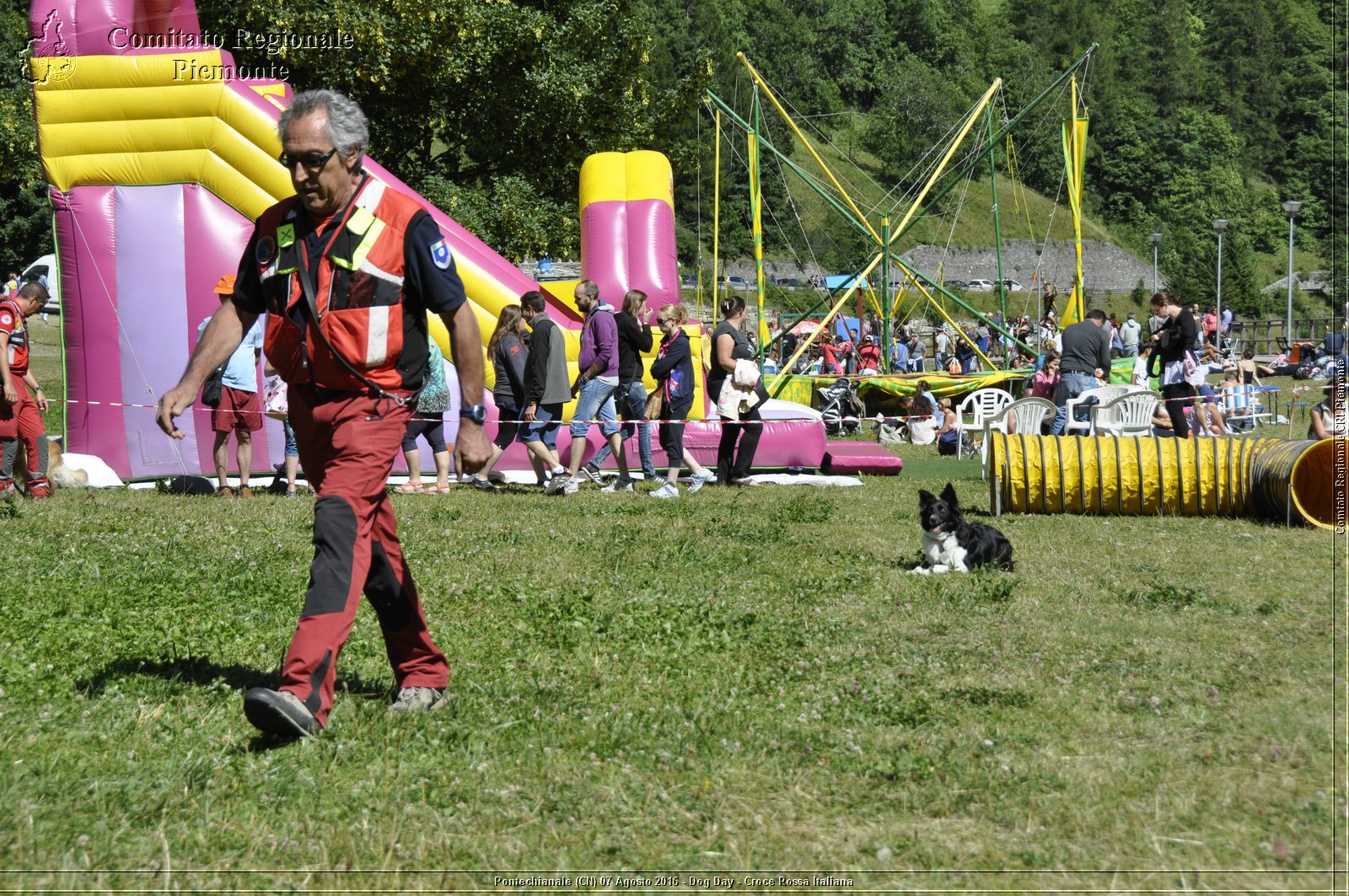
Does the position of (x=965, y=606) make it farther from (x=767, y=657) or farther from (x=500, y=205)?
(x=500, y=205)

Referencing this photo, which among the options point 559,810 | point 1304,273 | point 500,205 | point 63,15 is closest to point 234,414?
point 63,15

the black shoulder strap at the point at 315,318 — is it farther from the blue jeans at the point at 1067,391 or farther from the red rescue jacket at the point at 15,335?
the blue jeans at the point at 1067,391

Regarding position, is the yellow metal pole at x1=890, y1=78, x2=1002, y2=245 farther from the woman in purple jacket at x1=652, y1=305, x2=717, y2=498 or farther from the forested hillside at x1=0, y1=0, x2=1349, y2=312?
the woman in purple jacket at x1=652, y1=305, x2=717, y2=498

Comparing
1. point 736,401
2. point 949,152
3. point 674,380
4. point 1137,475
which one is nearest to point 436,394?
point 674,380

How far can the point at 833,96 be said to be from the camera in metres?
106

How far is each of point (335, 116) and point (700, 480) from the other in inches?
334

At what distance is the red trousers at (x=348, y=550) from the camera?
4.18 metres

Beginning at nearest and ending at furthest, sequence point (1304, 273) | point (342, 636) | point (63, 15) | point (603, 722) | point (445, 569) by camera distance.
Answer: point (342, 636)
point (603, 722)
point (445, 569)
point (63, 15)
point (1304, 273)

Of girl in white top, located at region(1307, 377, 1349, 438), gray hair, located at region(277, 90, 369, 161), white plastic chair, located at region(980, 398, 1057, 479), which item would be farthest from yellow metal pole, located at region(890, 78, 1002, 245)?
gray hair, located at region(277, 90, 369, 161)

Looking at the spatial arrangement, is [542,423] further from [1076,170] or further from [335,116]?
[1076,170]

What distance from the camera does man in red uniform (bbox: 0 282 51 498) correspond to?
10219mm

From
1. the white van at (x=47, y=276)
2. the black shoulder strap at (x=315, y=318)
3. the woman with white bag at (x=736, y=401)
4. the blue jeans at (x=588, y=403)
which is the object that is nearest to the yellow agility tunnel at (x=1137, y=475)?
the woman with white bag at (x=736, y=401)

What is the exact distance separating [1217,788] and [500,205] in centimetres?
2278

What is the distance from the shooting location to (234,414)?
11328 millimetres
